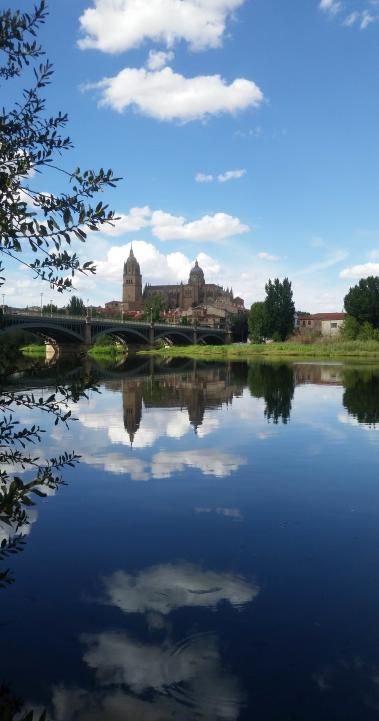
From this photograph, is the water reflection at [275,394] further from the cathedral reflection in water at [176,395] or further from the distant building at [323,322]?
the distant building at [323,322]

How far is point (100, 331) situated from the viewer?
96.2 metres

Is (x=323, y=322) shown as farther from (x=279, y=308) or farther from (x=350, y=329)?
(x=350, y=329)

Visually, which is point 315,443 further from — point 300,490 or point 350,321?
point 350,321

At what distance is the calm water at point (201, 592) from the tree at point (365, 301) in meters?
98.8

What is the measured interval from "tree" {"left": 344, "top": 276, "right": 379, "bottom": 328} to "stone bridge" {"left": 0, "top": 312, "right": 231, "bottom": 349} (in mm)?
37619

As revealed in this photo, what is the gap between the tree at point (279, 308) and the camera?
122 m

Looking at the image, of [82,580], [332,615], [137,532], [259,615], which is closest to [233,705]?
[259,615]

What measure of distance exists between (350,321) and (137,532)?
103 metres

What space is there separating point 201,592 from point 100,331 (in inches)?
3567

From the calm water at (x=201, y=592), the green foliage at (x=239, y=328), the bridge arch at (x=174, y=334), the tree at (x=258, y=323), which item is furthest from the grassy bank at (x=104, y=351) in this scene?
the calm water at (x=201, y=592)

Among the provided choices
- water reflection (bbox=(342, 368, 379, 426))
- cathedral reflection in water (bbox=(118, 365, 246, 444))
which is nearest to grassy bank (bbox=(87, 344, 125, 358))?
cathedral reflection in water (bbox=(118, 365, 246, 444))

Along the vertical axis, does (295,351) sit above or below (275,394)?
above

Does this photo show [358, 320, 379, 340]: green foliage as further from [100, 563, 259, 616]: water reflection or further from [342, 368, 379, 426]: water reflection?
[100, 563, 259, 616]: water reflection

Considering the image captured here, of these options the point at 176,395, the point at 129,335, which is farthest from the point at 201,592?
the point at 129,335
